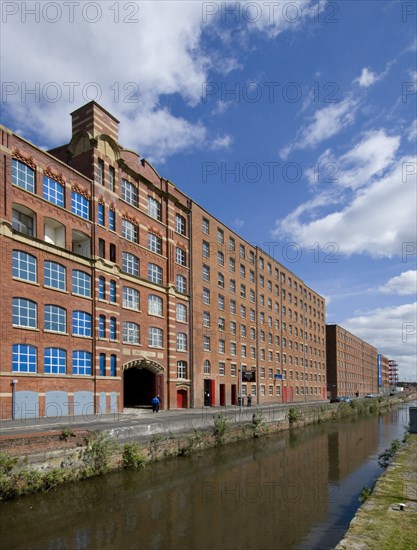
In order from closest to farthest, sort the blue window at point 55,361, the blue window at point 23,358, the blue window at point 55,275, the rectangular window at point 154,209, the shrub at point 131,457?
Answer: 1. the shrub at point 131,457
2. the blue window at point 23,358
3. the blue window at point 55,361
4. the blue window at point 55,275
5. the rectangular window at point 154,209

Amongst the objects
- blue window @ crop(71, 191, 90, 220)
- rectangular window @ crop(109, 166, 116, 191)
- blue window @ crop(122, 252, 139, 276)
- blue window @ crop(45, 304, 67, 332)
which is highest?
rectangular window @ crop(109, 166, 116, 191)

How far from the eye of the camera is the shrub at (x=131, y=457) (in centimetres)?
1900

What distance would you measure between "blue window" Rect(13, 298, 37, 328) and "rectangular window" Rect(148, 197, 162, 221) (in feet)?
50.2

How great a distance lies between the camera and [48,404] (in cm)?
2750

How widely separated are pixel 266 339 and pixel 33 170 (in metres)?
40.3

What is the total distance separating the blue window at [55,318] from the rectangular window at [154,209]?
1355 cm

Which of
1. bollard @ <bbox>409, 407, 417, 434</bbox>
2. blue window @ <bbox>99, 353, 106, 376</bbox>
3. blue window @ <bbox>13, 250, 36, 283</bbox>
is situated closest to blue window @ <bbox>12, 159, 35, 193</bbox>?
blue window @ <bbox>13, 250, 36, 283</bbox>

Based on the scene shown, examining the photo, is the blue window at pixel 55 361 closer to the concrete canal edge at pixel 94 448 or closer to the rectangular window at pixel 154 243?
the concrete canal edge at pixel 94 448

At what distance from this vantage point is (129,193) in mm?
37812

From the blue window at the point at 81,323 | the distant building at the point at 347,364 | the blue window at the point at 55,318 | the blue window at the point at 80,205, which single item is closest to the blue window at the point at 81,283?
the blue window at the point at 81,323

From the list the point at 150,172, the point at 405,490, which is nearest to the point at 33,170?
the point at 150,172

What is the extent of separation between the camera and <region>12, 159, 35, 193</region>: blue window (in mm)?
27438

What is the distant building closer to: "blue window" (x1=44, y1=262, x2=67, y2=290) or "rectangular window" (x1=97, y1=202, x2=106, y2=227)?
"rectangular window" (x1=97, y1=202, x2=106, y2=227)

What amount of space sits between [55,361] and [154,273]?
13337mm
